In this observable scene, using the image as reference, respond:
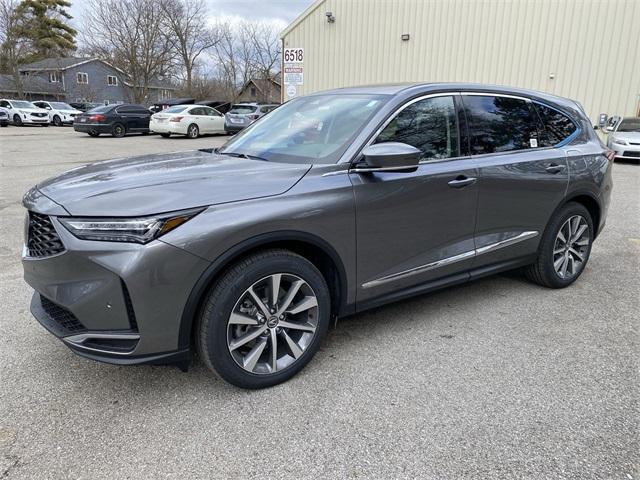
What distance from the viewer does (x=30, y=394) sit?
2.60m

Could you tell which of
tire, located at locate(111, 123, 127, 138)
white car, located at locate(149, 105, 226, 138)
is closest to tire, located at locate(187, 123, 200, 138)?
white car, located at locate(149, 105, 226, 138)

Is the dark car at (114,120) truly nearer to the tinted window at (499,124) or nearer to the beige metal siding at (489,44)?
the beige metal siding at (489,44)

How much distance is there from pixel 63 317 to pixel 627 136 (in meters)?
15.5

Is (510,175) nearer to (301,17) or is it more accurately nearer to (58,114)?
(301,17)

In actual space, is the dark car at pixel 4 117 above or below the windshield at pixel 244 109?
below

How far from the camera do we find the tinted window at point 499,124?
3467 millimetres

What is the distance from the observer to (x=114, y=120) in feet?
69.9

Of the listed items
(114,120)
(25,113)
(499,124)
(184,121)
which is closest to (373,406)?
(499,124)

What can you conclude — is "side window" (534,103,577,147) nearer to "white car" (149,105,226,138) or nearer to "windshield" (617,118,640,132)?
"windshield" (617,118,640,132)

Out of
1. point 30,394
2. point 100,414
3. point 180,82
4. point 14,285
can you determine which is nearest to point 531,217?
point 100,414

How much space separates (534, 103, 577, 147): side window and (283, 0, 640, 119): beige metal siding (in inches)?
575

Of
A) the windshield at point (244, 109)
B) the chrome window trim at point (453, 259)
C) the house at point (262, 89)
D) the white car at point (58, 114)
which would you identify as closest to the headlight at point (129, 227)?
the chrome window trim at point (453, 259)

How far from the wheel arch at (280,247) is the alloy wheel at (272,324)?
178mm

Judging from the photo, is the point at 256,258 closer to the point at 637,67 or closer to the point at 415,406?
the point at 415,406
